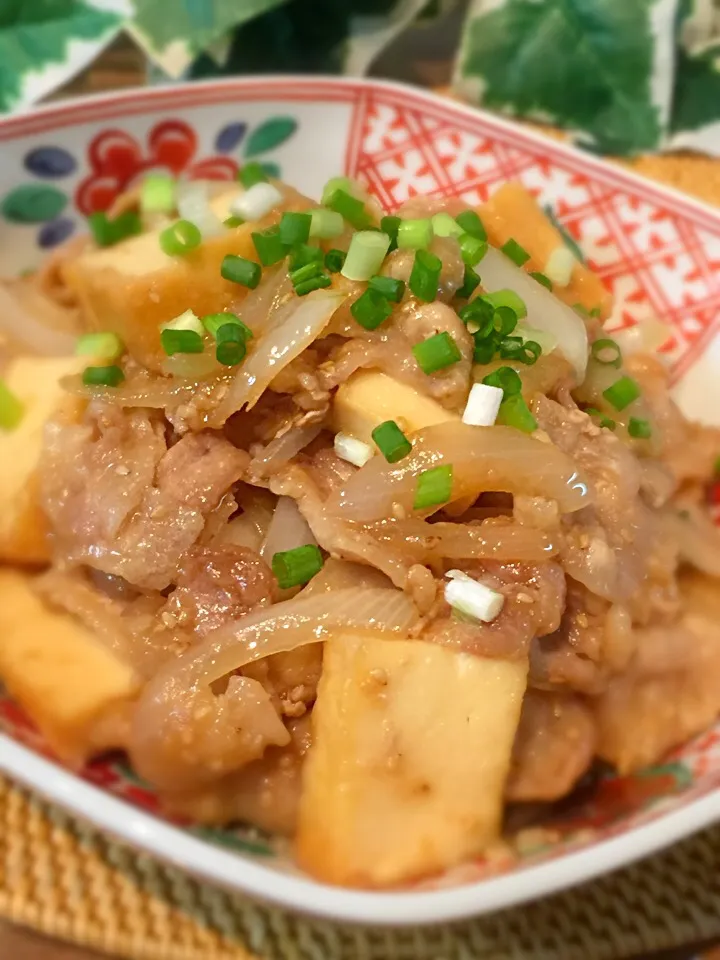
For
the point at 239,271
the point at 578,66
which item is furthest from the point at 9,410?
the point at 578,66

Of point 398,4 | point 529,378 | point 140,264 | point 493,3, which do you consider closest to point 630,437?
point 529,378

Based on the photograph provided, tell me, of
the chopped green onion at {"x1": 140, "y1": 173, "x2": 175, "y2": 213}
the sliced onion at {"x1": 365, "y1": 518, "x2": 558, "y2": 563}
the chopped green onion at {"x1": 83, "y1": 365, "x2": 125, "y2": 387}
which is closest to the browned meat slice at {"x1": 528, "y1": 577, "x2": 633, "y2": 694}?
the sliced onion at {"x1": 365, "y1": 518, "x2": 558, "y2": 563}

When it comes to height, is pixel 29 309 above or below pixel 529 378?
below

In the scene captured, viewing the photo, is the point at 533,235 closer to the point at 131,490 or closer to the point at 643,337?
the point at 643,337

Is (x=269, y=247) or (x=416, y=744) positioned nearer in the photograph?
(x=416, y=744)

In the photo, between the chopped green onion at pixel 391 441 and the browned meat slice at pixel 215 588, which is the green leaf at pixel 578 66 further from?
the browned meat slice at pixel 215 588

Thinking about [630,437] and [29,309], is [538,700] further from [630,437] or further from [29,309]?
[29,309]

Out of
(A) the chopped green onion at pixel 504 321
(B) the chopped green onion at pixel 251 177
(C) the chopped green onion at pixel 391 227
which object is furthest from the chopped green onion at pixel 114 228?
(A) the chopped green onion at pixel 504 321
